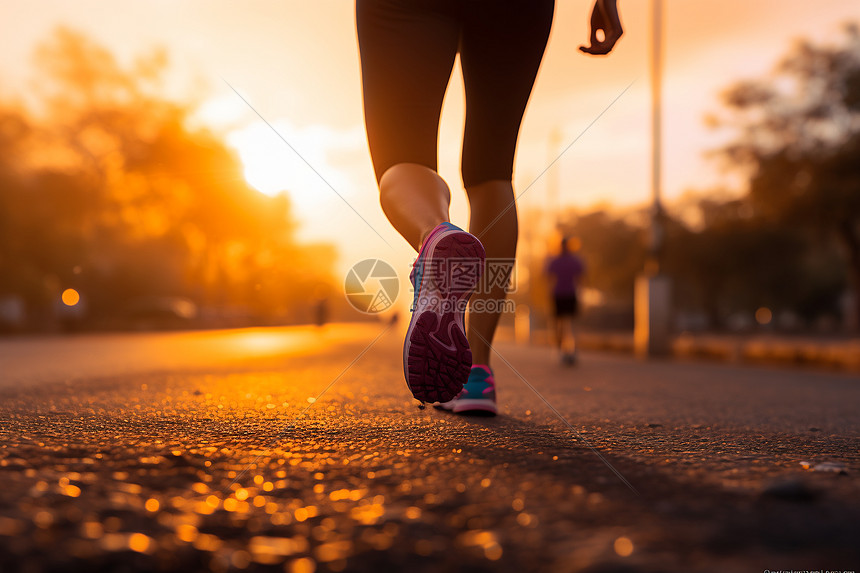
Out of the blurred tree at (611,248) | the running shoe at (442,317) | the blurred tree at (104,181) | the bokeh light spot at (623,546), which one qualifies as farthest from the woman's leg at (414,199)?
the blurred tree at (611,248)

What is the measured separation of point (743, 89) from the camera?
28.0 metres

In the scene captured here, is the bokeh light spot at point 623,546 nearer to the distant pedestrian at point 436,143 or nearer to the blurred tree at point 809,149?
the distant pedestrian at point 436,143

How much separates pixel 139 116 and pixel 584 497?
31643mm

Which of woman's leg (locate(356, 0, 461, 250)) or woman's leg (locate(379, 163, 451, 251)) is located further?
woman's leg (locate(356, 0, 461, 250))

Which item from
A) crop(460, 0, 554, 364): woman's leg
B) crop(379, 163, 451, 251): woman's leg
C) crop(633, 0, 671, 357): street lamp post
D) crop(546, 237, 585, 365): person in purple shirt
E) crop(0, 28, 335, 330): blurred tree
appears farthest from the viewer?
crop(0, 28, 335, 330): blurred tree

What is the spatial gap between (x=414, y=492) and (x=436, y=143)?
133cm

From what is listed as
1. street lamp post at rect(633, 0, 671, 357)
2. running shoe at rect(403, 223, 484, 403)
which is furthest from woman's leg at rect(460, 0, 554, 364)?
street lamp post at rect(633, 0, 671, 357)

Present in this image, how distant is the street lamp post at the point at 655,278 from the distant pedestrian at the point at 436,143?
8869 millimetres

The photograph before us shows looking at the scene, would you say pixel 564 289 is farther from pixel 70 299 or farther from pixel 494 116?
pixel 70 299

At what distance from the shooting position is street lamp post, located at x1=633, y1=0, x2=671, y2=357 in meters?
10.9

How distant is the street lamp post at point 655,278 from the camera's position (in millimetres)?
10914

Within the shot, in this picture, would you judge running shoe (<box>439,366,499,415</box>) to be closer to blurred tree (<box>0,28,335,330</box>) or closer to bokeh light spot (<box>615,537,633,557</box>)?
bokeh light spot (<box>615,537,633,557</box>)

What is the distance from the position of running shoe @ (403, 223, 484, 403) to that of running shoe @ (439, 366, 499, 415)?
1.31ft

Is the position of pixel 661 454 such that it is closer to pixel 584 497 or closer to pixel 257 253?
pixel 584 497
